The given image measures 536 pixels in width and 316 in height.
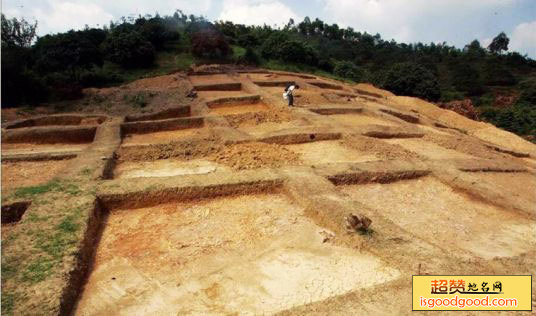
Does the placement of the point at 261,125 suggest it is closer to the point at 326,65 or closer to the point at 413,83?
the point at 413,83

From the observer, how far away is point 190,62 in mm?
26375

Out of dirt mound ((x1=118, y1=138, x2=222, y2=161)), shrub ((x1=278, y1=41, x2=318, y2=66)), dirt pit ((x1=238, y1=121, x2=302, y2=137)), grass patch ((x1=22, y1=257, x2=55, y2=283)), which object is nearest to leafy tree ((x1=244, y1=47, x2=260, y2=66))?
shrub ((x1=278, y1=41, x2=318, y2=66))

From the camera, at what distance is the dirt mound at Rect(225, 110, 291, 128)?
Answer: 12047 mm

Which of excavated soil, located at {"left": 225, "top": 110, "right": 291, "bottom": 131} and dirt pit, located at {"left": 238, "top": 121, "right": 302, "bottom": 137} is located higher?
excavated soil, located at {"left": 225, "top": 110, "right": 291, "bottom": 131}

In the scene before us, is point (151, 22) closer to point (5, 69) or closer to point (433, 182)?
point (5, 69)

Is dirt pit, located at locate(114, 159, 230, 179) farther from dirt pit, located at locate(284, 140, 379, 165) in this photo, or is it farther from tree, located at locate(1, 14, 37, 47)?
tree, located at locate(1, 14, 37, 47)

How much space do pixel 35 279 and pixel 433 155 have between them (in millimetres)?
8849

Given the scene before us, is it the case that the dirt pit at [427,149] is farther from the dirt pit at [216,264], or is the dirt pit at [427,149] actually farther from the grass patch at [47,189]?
the grass patch at [47,189]

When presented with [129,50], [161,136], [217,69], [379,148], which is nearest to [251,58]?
[217,69]

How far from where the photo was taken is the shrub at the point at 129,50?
925 inches

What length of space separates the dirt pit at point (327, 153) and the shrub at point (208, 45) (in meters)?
18.3

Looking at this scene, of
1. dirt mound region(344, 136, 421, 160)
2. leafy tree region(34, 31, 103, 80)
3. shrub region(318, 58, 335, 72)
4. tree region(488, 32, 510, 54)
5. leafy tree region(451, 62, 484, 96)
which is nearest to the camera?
dirt mound region(344, 136, 421, 160)

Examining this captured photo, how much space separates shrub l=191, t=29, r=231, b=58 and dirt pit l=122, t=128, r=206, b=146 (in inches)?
639
